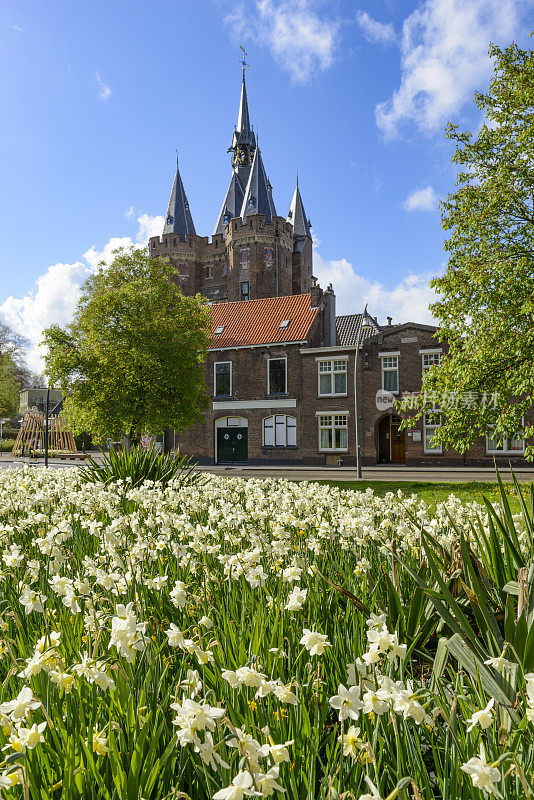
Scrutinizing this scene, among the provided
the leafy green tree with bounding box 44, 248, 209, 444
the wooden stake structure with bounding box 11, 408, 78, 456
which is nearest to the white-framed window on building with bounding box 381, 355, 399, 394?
the leafy green tree with bounding box 44, 248, 209, 444

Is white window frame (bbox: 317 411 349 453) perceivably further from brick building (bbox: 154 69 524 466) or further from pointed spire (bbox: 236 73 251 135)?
pointed spire (bbox: 236 73 251 135)

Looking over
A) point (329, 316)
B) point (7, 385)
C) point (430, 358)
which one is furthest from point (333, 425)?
point (7, 385)

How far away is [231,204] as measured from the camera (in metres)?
66.2

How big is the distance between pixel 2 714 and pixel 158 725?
1.76ft

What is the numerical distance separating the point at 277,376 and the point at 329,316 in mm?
6033

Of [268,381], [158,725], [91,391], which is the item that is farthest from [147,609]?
[268,381]

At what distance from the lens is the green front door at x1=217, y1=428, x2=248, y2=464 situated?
3853cm

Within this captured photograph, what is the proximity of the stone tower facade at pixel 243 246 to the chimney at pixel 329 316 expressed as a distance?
17.0 meters

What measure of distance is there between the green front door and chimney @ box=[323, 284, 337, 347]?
864 centimetres

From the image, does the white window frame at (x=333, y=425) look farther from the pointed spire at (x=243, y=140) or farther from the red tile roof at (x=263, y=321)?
the pointed spire at (x=243, y=140)

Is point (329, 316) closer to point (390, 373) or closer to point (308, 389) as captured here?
point (308, 389)

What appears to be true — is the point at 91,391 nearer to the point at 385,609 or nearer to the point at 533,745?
the point at 385,609

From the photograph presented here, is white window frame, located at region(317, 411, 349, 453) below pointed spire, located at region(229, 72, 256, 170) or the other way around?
below

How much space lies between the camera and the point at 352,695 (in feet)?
4.94
